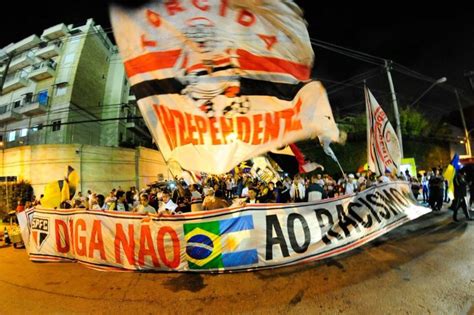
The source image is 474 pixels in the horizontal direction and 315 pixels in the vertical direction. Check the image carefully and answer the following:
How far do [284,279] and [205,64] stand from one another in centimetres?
360

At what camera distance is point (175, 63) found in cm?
386

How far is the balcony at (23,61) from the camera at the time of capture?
3362 cm

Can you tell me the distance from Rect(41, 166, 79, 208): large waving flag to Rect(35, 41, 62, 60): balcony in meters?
28.9

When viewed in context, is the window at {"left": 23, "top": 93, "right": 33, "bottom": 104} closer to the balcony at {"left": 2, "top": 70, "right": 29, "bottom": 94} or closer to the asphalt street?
the balcony at {"left": 2, "top": 70, "right": 29, "bottom": 94}

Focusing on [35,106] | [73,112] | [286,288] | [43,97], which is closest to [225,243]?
[286,288]

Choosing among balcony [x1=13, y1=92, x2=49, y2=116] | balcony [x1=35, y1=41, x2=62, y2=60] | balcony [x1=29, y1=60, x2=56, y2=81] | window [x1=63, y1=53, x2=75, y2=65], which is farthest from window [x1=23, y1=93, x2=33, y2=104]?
window [x1=63, y1=53, x2=75, y2=65]

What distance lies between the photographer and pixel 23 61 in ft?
110

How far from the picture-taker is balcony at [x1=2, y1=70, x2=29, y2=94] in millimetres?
32594

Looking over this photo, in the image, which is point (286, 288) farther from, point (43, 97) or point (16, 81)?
point (16, 81)

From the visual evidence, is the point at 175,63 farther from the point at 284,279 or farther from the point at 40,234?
the point at 40,234

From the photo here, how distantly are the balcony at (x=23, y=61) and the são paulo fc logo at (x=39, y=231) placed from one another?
3559cm

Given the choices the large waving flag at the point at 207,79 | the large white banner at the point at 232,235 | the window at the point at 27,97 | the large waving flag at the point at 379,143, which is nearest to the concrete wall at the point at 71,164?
the window at the point at 27,97

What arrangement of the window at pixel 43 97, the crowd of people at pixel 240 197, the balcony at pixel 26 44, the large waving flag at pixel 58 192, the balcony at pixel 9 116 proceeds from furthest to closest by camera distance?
the balcony at pixel 26 44 → the balcony at pixel 9 116 → the window at pixel 43 97 → the large waving flag at pixel 58 192 → the crowd of people at pixel 240 197

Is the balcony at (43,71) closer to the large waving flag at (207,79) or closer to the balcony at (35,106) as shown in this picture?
the balcony at (35,106)
